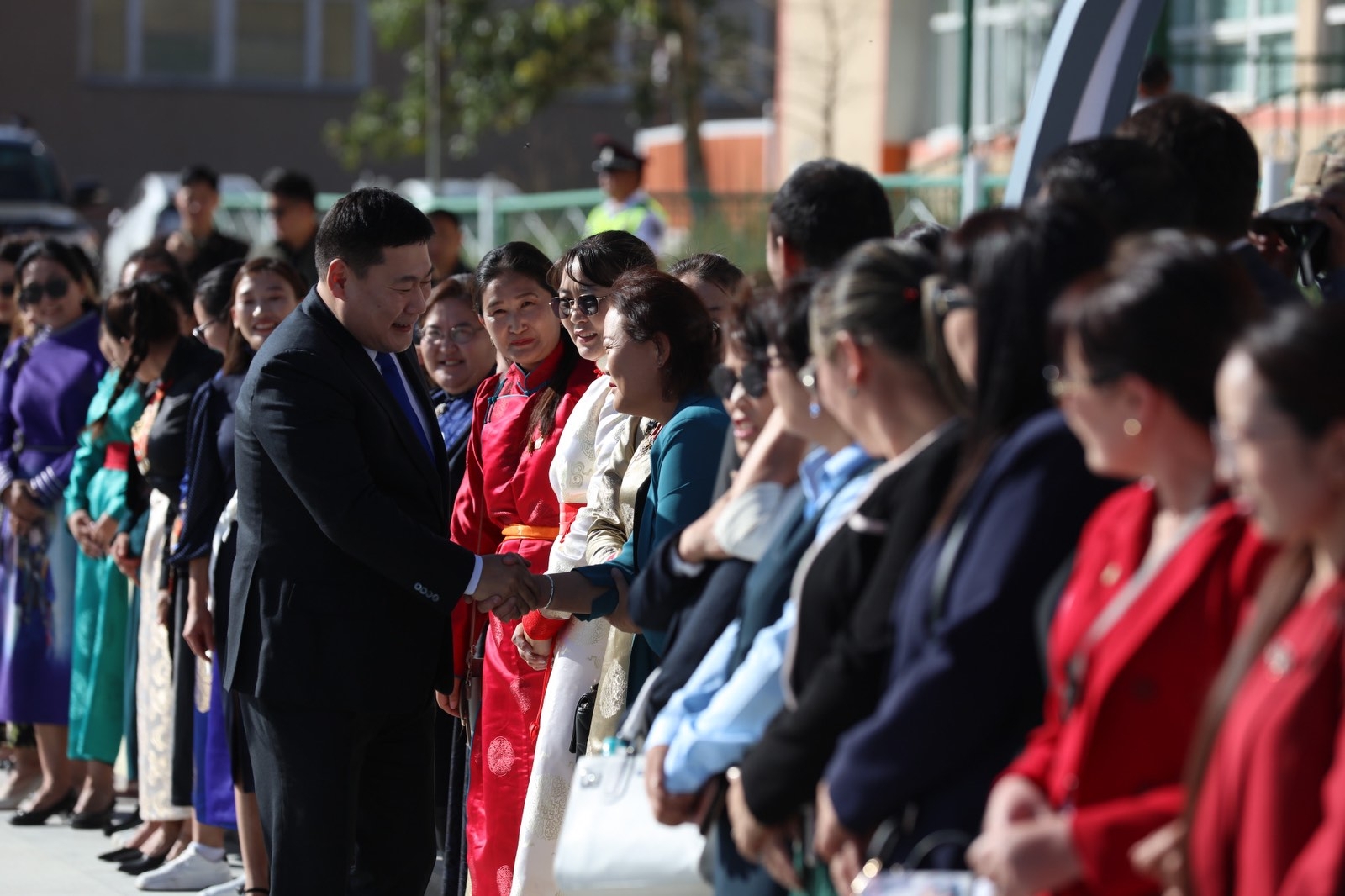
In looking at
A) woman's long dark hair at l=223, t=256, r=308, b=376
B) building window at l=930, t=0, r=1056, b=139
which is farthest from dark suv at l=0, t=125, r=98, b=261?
woman's long dark hair at l=223, t=256, r=308, b=376

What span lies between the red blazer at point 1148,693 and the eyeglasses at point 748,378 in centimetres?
114

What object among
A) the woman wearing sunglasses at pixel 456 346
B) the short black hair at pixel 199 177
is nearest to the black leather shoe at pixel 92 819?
the woman wearing sunglasses at pixel 456 346

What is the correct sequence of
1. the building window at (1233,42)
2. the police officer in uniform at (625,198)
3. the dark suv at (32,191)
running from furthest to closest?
the dark suv at (32,191) < the building window at (1233,42) < the police officer in uniform at (625,198)

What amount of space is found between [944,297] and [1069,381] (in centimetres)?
34

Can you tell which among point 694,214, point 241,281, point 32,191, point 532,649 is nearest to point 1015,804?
point 532,649

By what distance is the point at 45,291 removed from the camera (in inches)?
286

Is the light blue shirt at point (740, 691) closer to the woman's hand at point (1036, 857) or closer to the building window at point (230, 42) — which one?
the woman's hand at point (1036, 857)

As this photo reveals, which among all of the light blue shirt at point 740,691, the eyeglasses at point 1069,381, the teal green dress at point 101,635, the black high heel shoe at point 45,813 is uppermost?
the eyeglasses at point 1069,381

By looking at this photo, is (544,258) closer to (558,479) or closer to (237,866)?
(558,479)

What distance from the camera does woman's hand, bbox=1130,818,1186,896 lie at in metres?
2.17

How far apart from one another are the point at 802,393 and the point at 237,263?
3.70m

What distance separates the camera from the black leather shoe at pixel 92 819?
6.84 m

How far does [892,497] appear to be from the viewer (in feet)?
8.86

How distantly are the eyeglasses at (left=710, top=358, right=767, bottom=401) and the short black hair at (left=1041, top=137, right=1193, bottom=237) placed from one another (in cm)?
65
